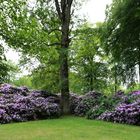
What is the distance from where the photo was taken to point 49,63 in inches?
944

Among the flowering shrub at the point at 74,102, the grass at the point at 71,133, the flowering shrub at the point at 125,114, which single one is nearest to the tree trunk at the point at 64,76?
the flowering shrub at the point at 74,102

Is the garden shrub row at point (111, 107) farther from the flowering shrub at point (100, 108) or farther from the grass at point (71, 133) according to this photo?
the grass at point (71, 133)

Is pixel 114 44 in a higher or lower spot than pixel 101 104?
higher

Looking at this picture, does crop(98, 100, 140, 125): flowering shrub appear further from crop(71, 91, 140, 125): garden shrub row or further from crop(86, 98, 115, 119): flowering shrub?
crop(86, 98, 115, 119): flowering shrub

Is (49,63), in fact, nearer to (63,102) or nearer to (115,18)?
(63,102)

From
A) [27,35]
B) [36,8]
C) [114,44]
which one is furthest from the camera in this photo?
[114,44]

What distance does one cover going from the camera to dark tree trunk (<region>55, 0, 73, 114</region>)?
21.4 meters

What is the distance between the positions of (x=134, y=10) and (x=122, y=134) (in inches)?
381

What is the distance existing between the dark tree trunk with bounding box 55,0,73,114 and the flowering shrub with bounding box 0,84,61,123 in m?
0.73

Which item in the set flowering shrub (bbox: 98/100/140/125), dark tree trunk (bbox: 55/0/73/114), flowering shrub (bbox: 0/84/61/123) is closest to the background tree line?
dark tree trunk (bbox: 55/0/73/114)

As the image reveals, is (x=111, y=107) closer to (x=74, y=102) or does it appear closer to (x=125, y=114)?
(x=125, y=114)

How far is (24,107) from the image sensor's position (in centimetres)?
1878

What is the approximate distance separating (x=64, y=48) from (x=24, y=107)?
4147 mm

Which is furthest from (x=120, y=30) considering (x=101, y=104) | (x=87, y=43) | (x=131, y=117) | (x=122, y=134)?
(x=122, y=134)
